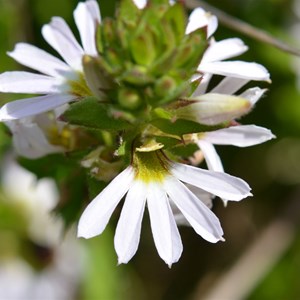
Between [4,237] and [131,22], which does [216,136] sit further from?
[4,237]

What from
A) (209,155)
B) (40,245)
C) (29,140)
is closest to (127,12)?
(209,155)

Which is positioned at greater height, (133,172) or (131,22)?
(131,22)

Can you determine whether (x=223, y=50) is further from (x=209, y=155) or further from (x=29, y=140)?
(x=29, y=140)

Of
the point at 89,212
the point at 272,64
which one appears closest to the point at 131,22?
the point at 89,212

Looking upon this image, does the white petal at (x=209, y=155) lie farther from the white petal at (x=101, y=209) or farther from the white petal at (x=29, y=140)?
the white petal at (x=29, y=140)

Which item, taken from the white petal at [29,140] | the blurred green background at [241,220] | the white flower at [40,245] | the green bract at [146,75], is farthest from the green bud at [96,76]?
the white flower at [40,245]

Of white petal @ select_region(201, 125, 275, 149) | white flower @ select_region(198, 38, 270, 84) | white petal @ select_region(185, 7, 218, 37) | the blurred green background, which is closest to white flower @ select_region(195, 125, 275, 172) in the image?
white petal @ select_region(201, 125, 275, 149)
